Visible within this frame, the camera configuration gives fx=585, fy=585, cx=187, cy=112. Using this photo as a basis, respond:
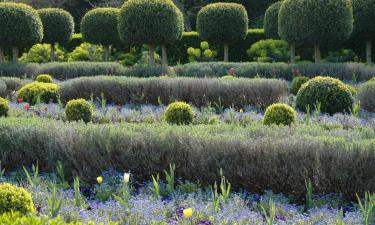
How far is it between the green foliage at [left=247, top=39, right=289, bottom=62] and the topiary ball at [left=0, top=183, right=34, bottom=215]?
61.4 ft

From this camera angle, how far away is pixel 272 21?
75.8 feet

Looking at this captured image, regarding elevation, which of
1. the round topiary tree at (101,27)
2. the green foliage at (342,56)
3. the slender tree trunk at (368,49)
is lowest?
the green foliage at (342,56)

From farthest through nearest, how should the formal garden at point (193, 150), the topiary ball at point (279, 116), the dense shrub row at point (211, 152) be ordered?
the topiary ball at point (279, 116), the dense shrub row at point (211, 152), the formal garden at point (193, 150)

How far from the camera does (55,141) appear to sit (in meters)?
6.01

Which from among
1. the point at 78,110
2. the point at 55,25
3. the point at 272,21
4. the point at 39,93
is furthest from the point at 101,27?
the point at 78,110

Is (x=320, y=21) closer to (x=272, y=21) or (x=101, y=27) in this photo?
(x=272, y=21)

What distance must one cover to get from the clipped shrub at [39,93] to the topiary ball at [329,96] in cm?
477

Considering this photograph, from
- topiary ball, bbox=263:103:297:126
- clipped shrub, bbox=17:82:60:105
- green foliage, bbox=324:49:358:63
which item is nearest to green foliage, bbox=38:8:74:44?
green foliage, bbox=324:49:358:63

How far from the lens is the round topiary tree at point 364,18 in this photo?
2012cm

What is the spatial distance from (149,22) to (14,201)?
1511cm

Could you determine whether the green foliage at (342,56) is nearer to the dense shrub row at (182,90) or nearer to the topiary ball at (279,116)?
the dense shrub row at (182,90)

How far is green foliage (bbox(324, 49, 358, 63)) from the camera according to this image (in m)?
21.8

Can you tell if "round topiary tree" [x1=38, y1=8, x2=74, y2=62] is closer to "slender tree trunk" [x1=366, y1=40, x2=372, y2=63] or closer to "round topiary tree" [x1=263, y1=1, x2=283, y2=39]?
"round topiary tree" [x1=263, y1=1, x2=283, y2=39]

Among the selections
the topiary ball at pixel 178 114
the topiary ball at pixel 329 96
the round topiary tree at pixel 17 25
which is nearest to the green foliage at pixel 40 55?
the round topiary tree at pixel 17 25
